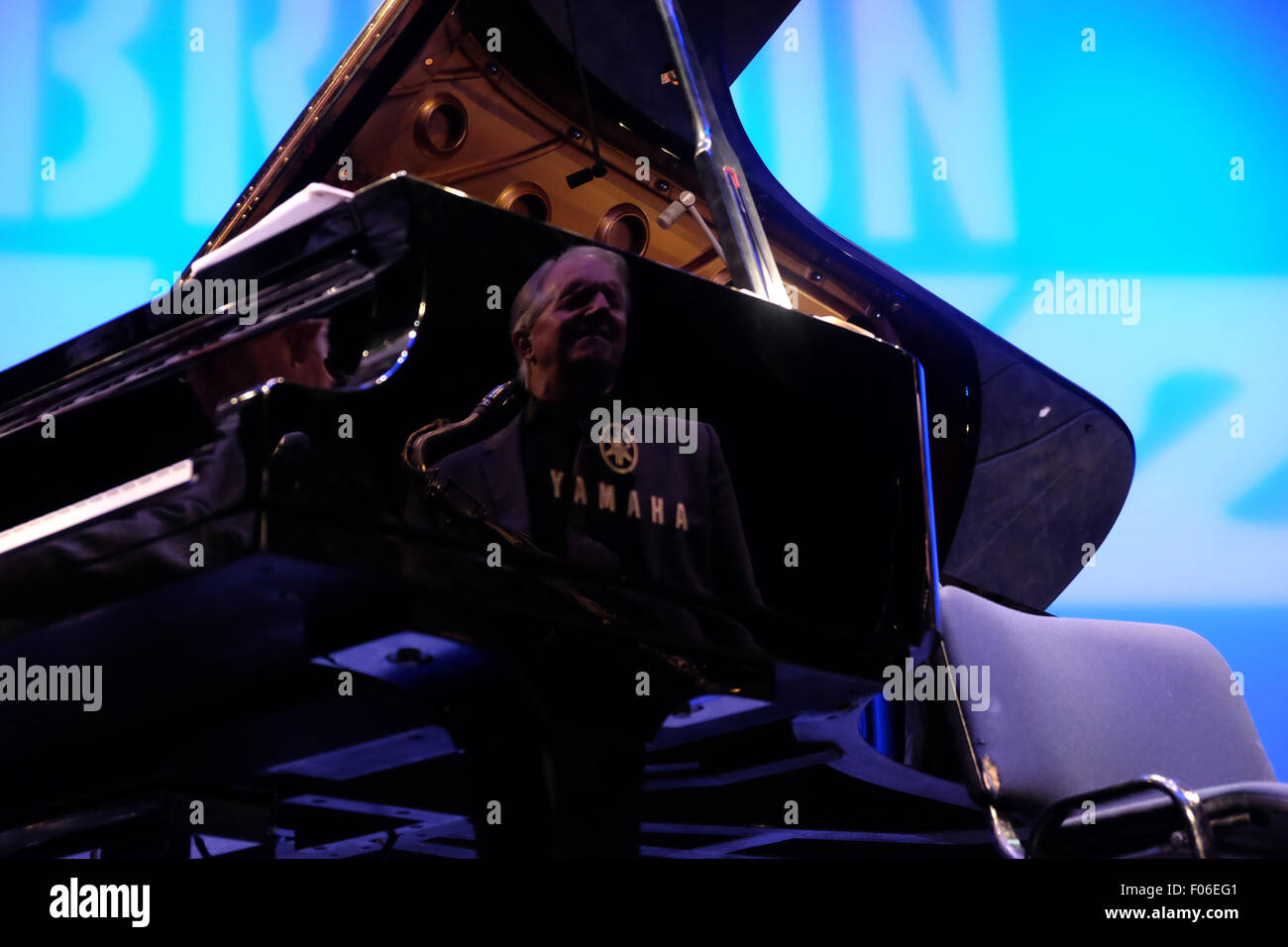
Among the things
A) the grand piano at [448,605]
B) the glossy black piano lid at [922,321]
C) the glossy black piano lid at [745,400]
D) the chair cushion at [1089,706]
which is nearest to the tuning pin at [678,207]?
the glossy black piano lid at [922,321]

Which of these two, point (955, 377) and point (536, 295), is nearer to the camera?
point (536, 295)

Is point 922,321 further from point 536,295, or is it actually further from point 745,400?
point 536,295

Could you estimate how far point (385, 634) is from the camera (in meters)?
1.23

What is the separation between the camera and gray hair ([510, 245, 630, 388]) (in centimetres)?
138

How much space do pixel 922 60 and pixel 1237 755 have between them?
2975 mm

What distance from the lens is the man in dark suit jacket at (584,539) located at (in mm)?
1331

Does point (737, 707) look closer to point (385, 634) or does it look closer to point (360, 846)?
point (385, 634)

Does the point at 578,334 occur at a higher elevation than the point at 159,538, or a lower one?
higher

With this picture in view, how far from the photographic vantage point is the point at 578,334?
142cm

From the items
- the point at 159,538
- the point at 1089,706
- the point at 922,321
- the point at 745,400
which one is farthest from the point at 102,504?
the point at 922,321

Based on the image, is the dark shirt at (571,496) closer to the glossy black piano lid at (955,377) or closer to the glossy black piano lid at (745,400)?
the glossy black piano lid at (745,400)

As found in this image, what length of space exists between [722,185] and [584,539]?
104cm
